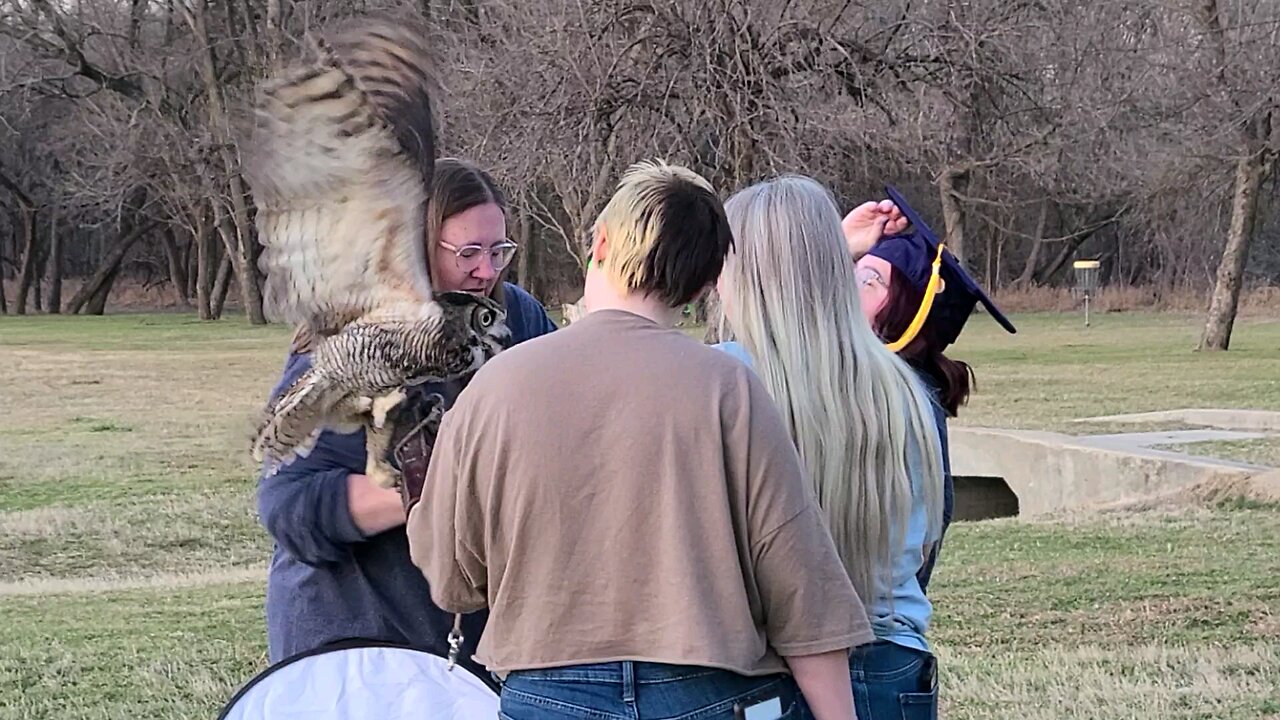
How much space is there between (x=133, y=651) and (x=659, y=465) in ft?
14.8

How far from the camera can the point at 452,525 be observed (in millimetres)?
2072

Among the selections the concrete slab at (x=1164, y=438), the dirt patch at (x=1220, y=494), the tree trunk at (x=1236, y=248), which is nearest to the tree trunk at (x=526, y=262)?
the tree trunk at (x=1236, y=248)

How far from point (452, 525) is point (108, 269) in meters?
49.3

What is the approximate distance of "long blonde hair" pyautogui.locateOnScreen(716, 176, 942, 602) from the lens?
236 centimetres

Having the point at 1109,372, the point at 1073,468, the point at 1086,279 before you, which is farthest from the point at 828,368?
the point at 1086,279

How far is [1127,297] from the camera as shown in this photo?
4391cm

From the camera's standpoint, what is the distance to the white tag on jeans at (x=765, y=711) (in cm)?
205

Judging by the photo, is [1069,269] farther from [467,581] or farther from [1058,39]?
[467,581]

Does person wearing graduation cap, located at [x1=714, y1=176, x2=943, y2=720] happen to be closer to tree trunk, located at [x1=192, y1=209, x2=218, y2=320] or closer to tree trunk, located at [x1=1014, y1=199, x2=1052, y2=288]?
tree trunk, located at [x1=192, y1=209, x2=218, y2=320]

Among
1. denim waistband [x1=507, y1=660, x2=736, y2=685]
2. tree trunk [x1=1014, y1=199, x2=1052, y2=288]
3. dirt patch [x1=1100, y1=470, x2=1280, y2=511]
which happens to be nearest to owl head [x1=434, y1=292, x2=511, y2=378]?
denim waistband [x1=507, y1=660, x2=736, y2=685]

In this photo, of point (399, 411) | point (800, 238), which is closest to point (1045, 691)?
point (800, 238)

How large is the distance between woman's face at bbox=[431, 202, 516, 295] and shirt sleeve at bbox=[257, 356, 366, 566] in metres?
0.28

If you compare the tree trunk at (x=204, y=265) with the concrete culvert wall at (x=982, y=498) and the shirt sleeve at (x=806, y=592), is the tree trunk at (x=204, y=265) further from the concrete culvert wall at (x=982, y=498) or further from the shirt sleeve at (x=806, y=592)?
the shirt sleeve at (x=806, y=592)

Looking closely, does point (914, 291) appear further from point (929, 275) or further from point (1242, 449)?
point (1242, 449)
